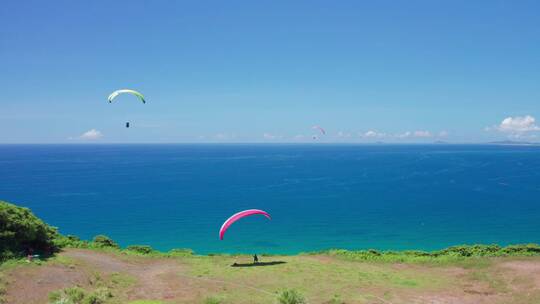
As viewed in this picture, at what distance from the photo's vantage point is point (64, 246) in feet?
112

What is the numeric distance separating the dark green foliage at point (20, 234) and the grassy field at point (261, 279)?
5.37ft

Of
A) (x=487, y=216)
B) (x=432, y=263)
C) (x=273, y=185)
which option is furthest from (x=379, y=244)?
(x=273, y=185)

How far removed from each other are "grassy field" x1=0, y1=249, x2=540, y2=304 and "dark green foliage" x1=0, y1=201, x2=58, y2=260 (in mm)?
1637

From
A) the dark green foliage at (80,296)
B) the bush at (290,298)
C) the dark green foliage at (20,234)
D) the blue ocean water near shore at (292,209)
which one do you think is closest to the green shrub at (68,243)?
the dark green foliage at (20,234)

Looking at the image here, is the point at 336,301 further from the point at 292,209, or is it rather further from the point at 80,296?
the point at 292,209

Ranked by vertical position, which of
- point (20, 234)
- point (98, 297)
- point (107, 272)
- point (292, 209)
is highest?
point (20, 234)

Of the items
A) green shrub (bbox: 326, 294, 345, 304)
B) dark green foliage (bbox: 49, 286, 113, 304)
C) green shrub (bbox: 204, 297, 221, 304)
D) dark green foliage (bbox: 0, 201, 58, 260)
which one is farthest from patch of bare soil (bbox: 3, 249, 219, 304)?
green shrub (bbox: 326, 294, 345, 304)

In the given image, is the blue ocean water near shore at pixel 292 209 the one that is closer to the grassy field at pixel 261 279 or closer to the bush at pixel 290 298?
the grassy field at pixel 261 279

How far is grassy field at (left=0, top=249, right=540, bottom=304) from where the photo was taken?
74.5 feet

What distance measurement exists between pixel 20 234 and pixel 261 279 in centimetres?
1891

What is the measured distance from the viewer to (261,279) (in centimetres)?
2719

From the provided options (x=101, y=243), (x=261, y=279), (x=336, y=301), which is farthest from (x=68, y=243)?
(x=336, y=301)

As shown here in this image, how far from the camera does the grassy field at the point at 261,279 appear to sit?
22.7 meters

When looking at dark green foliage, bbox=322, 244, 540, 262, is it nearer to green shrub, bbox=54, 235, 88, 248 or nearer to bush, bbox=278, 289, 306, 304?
bush, bbox=278, 289, 306, 304
